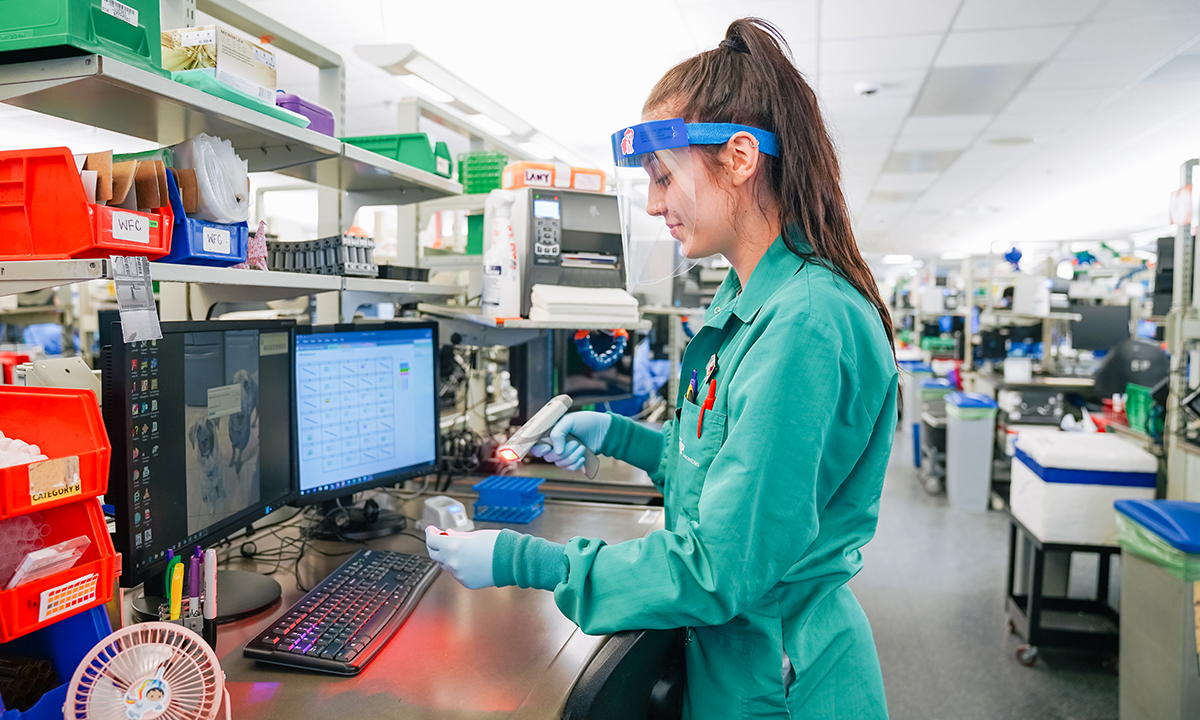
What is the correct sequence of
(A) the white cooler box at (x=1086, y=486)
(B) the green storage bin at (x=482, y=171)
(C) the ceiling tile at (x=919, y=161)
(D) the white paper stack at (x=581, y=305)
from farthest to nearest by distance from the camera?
1. (C) the ceiling tile at (x=919, y=161)
2. (A) the white cooler box at (x=1086, y=486)
3. (B) the green storage bin at (x=482, y=171)
4. (D) the white paper stack at (x=581, y=305)

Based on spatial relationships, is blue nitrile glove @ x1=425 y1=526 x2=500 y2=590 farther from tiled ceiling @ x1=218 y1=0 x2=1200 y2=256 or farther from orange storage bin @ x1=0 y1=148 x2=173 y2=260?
tiled ceiling @ x1=218 y1=0 x2=1200 y2=256

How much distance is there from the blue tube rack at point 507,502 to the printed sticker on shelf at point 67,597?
948mm

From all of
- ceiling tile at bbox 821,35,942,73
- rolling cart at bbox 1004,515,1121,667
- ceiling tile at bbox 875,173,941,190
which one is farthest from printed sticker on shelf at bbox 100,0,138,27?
ceiling tile at bbox 875,173,941,190

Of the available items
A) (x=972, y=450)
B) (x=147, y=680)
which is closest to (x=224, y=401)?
(x=147, y=680)

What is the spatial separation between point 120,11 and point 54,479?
0.56 m

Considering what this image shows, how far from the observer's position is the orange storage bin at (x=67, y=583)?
2.32ft

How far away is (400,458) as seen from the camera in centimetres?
158

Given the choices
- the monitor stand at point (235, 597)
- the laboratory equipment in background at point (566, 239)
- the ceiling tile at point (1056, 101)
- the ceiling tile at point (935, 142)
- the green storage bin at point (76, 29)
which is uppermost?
the ceiling tile at point (1056, 101)

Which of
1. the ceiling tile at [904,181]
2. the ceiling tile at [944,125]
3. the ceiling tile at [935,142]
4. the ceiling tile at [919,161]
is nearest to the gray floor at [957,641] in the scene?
the ceiling tile at [944,125]

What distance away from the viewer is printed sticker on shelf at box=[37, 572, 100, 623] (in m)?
0.73

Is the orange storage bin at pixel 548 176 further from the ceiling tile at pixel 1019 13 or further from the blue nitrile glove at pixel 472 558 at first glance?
the ceiling tile at pixel 1019 13

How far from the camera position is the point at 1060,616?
277 cm

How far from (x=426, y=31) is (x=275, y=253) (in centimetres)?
330

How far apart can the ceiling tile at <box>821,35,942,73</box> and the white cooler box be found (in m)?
2.70
